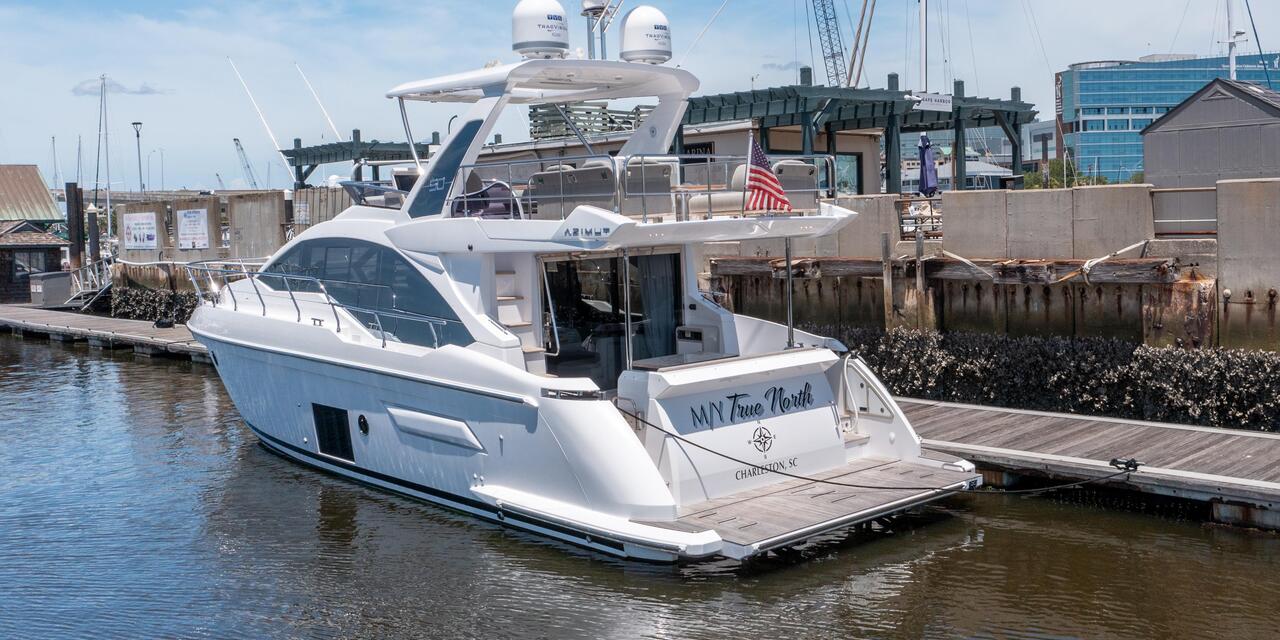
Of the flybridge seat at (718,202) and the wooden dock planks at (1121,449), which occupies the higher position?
the flybridge seat at (718,202)

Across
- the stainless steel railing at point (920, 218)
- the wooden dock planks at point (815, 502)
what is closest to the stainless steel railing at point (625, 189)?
the wooden dock planks at point (815, 502)

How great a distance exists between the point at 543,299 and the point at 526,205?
0.99 metres

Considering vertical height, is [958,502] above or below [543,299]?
below

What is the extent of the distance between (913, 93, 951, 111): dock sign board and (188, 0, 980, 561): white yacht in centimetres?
949

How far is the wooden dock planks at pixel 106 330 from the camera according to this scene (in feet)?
73.2

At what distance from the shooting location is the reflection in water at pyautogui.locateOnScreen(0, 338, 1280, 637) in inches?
320

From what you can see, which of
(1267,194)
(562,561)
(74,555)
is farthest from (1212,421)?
(74,555)

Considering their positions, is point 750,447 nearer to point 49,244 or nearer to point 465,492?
point 465,492

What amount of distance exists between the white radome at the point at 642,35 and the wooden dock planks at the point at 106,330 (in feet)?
42.2

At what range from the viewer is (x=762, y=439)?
9.85 meters

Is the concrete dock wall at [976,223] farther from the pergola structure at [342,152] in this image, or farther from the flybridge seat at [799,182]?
the pergola structure at [342,152]

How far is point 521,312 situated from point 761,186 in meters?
2.53

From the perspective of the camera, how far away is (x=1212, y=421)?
1154cm

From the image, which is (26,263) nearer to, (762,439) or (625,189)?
(625,189)
